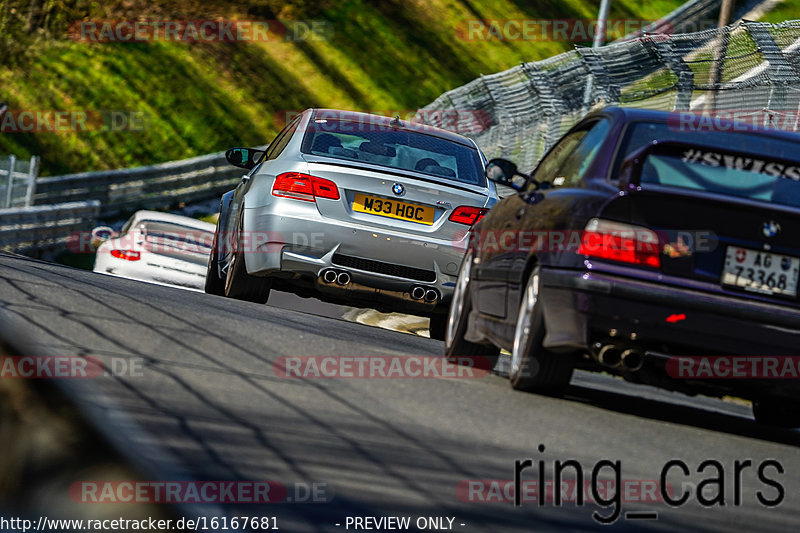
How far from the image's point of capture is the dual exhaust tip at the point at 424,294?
1004 centimetres

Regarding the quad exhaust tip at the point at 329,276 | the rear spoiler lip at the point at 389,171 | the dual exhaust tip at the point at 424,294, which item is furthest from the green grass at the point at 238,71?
the dual exhaust tip at the point at 424,294

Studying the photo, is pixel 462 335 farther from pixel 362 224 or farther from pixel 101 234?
pixel 101 234

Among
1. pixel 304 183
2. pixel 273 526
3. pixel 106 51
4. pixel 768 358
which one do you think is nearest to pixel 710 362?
pixel 768 358

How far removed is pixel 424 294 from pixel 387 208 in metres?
0.71

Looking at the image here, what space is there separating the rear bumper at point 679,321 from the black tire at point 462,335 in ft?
7.03

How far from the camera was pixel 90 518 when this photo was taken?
4.35ft

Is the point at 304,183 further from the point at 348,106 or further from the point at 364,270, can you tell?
the point at 348,106

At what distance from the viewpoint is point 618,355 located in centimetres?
612

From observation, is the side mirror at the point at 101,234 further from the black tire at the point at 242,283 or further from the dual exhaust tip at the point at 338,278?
the dual exhaust tip at the point at 338,278

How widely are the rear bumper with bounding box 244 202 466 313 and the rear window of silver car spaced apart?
65cm

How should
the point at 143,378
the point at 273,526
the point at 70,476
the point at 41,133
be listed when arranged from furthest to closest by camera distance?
1. the point at 41,133
2. the point at 143,378
3. the point at 273,526
4. the point at 70,476

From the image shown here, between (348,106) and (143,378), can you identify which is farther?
(348,106)

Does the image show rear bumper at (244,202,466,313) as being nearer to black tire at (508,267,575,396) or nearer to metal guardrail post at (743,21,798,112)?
black tire at (508,267,575,396)

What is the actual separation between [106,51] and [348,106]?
9.82m
